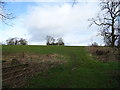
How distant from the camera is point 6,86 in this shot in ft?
36.1

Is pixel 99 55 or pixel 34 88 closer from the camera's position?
pixel 34 88

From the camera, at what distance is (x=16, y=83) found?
473 inches

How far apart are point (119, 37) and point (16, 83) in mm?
7122

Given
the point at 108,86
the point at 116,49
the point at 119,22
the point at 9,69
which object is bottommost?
the point at 108,86

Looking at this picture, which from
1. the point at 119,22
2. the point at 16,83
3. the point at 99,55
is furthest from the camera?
the point at 99,55

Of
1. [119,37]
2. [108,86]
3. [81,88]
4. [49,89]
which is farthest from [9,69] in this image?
[119,37]

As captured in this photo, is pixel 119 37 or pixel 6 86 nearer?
pixel 6 86

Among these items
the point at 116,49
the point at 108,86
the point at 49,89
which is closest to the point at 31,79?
the point at 49,89

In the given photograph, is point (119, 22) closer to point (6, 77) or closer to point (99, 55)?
point (6, 77)

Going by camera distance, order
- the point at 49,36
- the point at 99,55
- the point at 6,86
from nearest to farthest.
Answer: the point at 6,86 → the point at 99,55 → the point at 49,36

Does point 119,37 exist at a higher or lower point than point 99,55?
higher

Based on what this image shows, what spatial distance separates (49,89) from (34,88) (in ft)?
2.77

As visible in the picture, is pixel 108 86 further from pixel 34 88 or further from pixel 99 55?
pixel 99 55

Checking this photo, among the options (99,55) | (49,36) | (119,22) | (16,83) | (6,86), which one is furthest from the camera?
(49,36)
